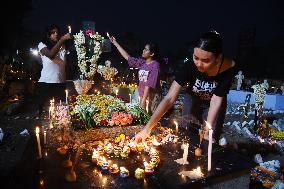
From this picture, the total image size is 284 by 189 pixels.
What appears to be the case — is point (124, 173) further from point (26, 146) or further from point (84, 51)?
point (84, 51)

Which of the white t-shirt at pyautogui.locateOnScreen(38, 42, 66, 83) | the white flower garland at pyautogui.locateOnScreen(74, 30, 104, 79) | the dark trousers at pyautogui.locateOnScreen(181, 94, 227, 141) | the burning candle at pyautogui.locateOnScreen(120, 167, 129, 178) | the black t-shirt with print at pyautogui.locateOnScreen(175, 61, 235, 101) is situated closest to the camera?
the burning candle at pyautogui.locateOnScreen(120, 167, 129, 178)

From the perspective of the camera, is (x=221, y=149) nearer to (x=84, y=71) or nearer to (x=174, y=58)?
(x=84, y=71)

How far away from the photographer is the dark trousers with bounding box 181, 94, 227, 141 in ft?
15.0

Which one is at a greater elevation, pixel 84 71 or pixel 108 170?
pixel 84 71

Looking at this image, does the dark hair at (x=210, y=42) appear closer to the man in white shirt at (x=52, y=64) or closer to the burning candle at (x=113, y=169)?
the burning candle at (x=113, y=169)

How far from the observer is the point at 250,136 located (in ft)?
26.9

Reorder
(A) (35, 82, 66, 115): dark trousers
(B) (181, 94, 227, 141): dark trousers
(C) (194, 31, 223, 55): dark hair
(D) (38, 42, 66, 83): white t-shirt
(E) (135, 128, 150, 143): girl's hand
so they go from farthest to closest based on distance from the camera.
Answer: (A) (35, 82, 66, 115): dark trousers, (D) (38, 42, 66, 83): white t-shirt, (B) (181, 94, 227, 141): dark trousers, (E) (135, 128, 150, 143): girl's hand, (C) (194, 31, 223, 55): dark hair

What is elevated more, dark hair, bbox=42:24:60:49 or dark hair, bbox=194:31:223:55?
dark hair, bbox=42:24:60:49

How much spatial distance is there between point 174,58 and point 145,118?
2419cm

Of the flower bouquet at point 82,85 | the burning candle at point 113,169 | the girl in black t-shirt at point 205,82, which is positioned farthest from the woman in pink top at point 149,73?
the burning candle at point 113,169

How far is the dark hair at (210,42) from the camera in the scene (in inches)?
122

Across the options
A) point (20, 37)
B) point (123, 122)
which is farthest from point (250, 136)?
point (20, 37)

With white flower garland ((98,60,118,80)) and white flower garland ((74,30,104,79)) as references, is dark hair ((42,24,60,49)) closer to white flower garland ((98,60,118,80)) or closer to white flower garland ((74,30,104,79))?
white flower garland ((74,30,104,79))

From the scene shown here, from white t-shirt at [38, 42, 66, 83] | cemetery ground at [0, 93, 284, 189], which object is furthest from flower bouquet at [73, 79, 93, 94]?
cemetery ground at [0, 93, 284, 189]
